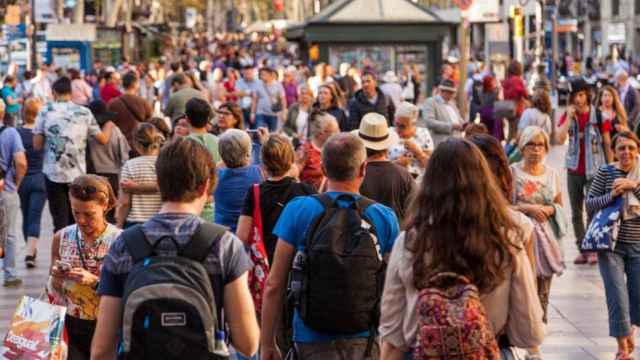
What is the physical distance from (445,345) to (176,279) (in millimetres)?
948

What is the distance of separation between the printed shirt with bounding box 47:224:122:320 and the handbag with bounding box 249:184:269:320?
1.37 metres

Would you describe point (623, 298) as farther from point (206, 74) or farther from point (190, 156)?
point (206, 74)

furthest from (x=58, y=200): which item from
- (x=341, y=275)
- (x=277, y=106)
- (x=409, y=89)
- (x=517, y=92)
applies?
(x=409, y=89)

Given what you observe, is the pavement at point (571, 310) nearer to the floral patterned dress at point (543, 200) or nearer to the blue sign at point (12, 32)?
the floral patterned dress at point (543, 200)

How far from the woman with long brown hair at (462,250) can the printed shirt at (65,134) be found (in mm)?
9625

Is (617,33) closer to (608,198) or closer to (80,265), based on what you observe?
(608,198)

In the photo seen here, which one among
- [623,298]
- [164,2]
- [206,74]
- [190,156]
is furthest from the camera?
[164,2]

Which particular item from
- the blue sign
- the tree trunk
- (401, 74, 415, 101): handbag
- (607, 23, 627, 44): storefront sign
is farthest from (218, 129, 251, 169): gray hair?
(607, 23, 627, 44): storefront sign

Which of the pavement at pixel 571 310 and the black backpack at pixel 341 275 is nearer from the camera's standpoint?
the black backpack at pixel 341 275

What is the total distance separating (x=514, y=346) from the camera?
5777 millimetres

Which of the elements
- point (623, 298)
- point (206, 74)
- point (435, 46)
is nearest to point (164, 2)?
point (206, 74)

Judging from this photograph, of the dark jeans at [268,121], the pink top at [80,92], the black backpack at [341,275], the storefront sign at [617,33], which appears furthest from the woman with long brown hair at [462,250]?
the storefront sign at [617,33]

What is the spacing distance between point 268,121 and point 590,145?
12.2 metres

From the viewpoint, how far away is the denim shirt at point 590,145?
52.7 feet
